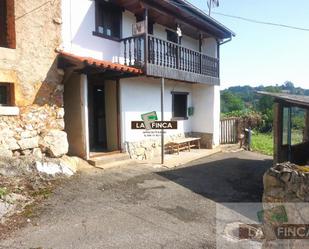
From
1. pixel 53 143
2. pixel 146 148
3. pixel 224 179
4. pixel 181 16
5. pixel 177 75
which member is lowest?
pixel 224 179

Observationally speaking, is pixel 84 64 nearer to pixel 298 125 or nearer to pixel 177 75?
pixel 177 75

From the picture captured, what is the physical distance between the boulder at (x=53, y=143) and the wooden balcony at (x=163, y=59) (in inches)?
147

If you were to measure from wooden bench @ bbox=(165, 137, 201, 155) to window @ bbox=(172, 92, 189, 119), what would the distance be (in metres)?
1.28

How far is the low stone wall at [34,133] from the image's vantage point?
7.68 m

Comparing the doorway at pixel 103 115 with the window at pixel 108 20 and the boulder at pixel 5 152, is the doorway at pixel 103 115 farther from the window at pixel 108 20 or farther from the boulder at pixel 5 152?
the boulder at pixel 5 152

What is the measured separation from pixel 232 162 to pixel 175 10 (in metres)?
6.49

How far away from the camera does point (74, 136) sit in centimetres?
986

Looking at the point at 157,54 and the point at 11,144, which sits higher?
the point at 157,54

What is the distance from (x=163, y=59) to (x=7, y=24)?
19.0 feet

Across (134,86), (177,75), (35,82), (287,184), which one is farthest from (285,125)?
(35,82)

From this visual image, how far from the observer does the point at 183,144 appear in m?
14.3

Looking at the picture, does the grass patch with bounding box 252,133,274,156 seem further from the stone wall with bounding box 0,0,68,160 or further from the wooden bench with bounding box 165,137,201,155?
the stone wall with bounding box 0,0,68,160

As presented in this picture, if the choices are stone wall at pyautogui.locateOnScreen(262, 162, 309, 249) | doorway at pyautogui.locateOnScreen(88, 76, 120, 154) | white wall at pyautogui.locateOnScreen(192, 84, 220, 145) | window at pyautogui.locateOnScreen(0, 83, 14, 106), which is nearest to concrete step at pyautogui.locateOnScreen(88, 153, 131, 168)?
doorway at pyautogui.locateOnScreen(88, 76, 120, 154)

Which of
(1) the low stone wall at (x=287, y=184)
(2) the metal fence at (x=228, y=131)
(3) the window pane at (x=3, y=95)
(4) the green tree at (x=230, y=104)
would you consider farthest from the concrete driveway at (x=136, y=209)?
(4) the green tree at (x=230, y=104)
